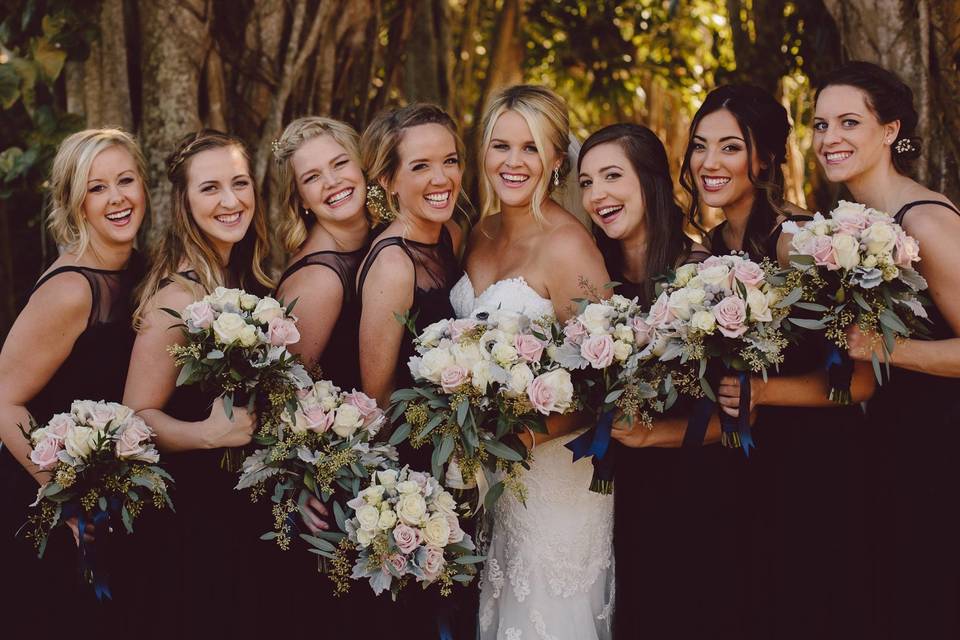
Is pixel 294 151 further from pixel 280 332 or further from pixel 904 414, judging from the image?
pixel 904 414

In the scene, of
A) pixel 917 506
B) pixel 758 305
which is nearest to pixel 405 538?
pixel 758 305

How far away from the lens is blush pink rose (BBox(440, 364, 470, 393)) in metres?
2.71

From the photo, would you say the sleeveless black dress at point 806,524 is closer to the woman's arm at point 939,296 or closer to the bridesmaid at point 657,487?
the bridesmaid at point 657,487

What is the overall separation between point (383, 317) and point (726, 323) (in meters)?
1.18

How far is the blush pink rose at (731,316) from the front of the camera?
2.58m

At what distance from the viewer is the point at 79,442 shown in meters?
2.79

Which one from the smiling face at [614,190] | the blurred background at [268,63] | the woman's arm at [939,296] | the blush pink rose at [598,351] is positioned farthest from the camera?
the blurred background at [268,63]

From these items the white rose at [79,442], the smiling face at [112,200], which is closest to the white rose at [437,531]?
the white rose at [79,442]

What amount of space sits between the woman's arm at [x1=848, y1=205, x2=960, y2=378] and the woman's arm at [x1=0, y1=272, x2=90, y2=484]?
8.42ft

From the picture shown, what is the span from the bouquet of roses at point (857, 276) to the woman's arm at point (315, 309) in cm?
157

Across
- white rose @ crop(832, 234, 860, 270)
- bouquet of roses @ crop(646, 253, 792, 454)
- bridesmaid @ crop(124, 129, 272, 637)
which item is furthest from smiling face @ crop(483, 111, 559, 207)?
white rose @ crop(832, 234, 860, 270)

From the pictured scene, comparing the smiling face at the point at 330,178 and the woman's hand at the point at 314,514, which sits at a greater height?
the smiling face at the point at 330,178

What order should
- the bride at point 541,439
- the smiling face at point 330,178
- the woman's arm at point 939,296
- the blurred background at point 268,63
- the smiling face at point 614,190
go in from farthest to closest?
1. the blurred background at point 268,63
2. the smiling face at point 330,178
3. the smiling face at point 614,190
4. the bride at point 541,439
5. the woman's arm at point 939,296

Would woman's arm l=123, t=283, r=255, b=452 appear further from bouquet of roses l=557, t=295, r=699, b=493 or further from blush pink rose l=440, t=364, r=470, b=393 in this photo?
bouquet of roses l=557, t=295, r=699, b=493
